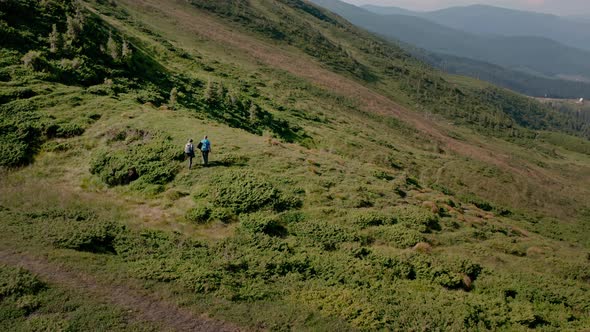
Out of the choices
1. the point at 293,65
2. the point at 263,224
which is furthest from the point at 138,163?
the point at 293,65

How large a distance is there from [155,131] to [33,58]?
14.7 m

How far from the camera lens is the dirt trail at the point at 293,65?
10038 centimetres

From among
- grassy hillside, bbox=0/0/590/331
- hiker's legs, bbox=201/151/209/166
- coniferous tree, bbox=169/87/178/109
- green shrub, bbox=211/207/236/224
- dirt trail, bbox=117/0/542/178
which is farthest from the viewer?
dirt trail, bbox=117/0/542/178

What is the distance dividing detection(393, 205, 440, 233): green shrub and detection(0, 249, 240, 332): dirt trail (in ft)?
48.2

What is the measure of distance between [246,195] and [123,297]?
1016 centimetres

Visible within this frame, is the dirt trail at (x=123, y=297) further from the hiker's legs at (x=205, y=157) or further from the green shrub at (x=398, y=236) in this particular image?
the hiker's legs at (x=205, y=157)

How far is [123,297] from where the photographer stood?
47.2 ft

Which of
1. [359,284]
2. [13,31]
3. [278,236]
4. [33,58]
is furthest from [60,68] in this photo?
[359,284]

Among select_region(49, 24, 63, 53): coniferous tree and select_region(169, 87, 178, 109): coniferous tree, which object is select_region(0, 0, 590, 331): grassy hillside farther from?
select_region(169, 87, 178, 109): coniferous tree

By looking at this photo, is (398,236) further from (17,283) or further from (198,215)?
(17,283)

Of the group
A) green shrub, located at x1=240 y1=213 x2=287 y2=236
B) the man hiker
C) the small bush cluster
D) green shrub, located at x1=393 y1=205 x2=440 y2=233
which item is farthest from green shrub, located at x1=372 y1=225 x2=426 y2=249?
the small bush cluster

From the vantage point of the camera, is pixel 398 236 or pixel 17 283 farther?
pixel 398 236

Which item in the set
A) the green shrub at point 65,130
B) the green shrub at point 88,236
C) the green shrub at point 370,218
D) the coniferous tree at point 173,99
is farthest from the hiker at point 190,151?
the coniferous tree at point 173,99

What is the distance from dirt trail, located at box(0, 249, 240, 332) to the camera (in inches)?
534
